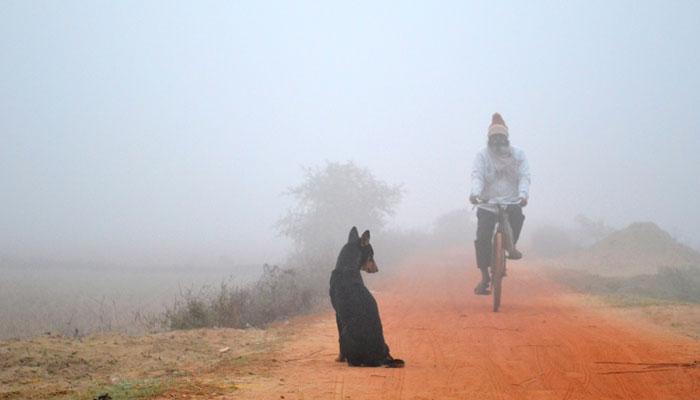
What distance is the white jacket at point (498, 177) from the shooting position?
37.5ft

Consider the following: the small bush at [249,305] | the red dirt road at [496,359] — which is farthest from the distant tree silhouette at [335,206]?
the red dirt road at [496,359]

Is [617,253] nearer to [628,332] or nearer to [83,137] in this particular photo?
[628,332]

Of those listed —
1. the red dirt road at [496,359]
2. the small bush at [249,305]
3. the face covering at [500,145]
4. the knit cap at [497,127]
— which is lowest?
the red dirt road at [496,359]

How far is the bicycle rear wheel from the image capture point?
34.8 ft

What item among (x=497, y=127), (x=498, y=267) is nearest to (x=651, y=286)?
(x=498, y=267)

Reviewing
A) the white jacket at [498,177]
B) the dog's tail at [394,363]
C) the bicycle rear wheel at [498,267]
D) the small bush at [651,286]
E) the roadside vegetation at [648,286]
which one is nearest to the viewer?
the dog's tail at [394,363]

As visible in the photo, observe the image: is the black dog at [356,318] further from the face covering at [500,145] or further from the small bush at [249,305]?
the face covering at [500,145]

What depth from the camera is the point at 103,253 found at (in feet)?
116

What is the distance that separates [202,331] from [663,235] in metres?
18.8

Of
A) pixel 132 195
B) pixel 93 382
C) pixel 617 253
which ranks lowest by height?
pixel 93 382

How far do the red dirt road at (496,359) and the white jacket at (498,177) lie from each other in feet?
6.38

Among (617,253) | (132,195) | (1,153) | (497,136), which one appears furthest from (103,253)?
(1,153)

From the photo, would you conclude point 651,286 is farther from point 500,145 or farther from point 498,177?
point 500,145

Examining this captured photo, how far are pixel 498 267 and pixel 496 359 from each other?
4.13m
